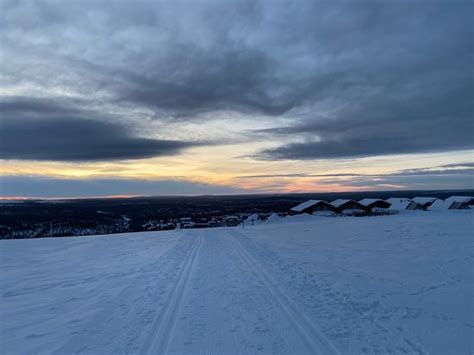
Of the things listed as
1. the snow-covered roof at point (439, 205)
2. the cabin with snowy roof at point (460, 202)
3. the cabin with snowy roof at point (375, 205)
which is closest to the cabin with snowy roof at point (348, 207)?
the cabin with snowy roof at point (375, 205)

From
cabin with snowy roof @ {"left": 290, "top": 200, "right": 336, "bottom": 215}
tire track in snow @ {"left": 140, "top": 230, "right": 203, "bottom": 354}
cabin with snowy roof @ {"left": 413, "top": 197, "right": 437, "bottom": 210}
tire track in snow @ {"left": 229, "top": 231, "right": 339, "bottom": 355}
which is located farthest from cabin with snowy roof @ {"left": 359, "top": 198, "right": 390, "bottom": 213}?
tire track in snow @ {"left": 140, "top": 230, "right": 203, "bottom": 354}

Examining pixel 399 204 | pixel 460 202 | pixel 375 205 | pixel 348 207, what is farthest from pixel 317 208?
pixel 460 202

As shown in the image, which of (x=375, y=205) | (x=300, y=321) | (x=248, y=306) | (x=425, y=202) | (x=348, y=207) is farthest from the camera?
(x=375, y=205)

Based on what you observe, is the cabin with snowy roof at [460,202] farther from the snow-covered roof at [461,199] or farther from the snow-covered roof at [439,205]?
the snow-covered roof at [439,205]

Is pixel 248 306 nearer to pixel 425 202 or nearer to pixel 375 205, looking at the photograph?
pixel 375 205

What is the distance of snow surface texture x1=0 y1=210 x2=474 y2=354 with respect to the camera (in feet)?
17.9

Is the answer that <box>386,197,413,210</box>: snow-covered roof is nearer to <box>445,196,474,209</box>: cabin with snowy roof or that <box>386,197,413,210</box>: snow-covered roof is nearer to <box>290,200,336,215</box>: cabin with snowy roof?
<box>445,196,474,209</box>: cabin with snowy roof

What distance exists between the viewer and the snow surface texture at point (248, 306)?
17.9 ft

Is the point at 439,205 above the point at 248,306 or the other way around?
the other way around

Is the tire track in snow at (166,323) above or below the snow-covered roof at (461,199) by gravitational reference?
below

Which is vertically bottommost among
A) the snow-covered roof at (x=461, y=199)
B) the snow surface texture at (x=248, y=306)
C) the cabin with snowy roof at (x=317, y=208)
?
the cabin with snowy roof at (x=317, y=208)

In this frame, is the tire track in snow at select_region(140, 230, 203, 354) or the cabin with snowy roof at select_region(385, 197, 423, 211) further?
the cabin with snowy roof at select_region(385, 197, 423, 211)

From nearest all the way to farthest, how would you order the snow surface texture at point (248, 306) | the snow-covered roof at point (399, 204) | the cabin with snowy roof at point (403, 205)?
1. the snow surface texture at point (248, 306)
2. the cabin with snowy roof at point (403, 205)
3. the snow-covered roof at point (399, 204)

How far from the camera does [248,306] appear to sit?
24.3ft
